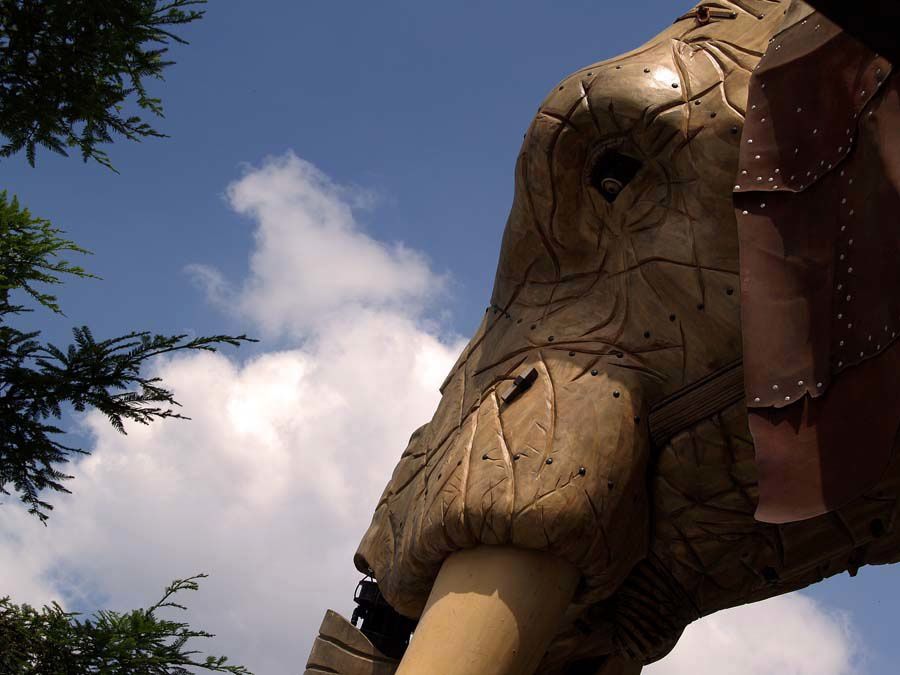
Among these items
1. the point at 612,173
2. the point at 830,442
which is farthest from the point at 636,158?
the point at 830,442

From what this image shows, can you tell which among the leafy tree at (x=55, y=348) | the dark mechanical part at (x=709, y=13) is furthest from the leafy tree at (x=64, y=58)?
the dark mechanical part at (x=709, y=13)

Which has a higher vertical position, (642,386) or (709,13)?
(709,13)

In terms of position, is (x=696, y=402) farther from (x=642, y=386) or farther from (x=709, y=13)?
(x=709, y=13)

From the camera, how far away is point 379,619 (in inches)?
222

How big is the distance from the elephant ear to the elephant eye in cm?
70

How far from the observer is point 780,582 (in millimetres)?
4801

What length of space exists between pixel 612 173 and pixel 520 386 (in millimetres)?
945

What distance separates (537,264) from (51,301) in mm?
2390

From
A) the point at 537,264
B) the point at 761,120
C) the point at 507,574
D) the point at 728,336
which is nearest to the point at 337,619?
the point at 507,574

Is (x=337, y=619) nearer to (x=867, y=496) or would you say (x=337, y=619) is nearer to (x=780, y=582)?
(x=780, y=582)

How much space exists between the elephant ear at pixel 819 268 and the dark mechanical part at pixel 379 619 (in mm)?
2488

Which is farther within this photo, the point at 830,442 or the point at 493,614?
the point at 493,614

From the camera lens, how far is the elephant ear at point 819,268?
3.50 m

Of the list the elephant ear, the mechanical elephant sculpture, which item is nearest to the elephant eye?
the mechanical elephant sculpture
